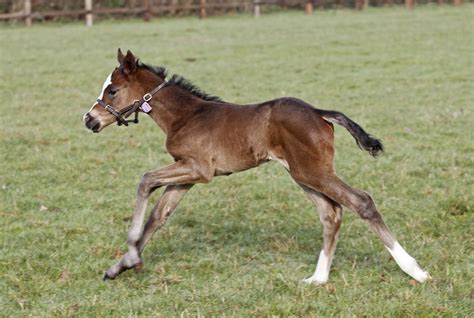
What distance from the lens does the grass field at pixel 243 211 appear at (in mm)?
5273

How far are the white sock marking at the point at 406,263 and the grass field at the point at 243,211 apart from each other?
94 mm

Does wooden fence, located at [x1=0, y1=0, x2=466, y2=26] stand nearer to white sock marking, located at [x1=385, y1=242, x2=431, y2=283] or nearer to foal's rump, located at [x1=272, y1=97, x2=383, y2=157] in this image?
foal's rump, located at [x1=272, y1=97, x2=383, y2=157]

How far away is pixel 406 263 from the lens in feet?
17.7

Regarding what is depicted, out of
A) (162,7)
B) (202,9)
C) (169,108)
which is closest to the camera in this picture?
(169,108)

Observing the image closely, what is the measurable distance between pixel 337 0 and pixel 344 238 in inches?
1311

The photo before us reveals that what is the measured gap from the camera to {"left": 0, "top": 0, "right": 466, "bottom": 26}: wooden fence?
31547mm

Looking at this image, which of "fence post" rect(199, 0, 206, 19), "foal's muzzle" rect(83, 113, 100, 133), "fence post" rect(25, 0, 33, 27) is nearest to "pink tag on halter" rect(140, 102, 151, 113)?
"foal's muzzle" rect(83, 113, 100, 133)

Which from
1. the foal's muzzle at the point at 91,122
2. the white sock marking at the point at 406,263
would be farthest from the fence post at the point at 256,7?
the white sock marking at the point at 406,263

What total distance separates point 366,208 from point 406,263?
1.55 ft

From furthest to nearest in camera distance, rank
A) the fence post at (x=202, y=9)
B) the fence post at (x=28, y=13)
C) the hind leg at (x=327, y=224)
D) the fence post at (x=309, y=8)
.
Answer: the fence post at (x=309, y=8), the fence post at (x=202, y=9), the fence post at (x=28, y=13), the hind leg at (x=327, y=224)

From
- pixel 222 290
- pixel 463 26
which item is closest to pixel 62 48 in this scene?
pixel 463 26

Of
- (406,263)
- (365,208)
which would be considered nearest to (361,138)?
(365,208)

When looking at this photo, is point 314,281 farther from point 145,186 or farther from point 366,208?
point 145,186

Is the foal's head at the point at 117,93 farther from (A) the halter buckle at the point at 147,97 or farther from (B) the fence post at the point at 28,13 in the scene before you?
(B) the fence post at the point at 28,13
